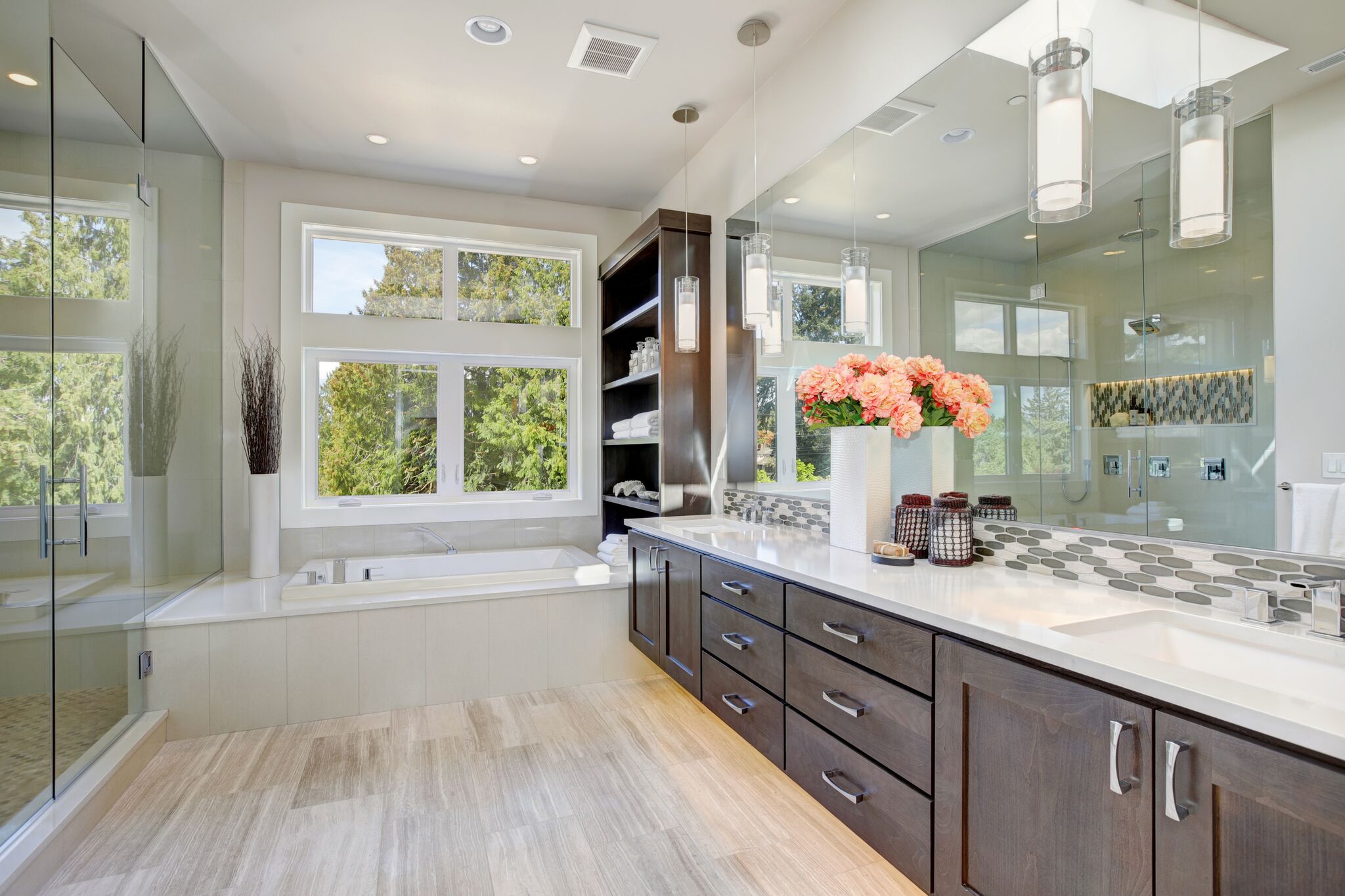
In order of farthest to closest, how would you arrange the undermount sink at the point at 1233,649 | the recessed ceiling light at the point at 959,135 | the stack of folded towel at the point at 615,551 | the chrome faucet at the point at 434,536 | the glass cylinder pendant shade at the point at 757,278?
the chrome faucet at the point at 434,536 → the stack of folded towel at the point at 615,551 → the glass cylinder pendant shade at the point at 757,278 → the recessed ceiling light at the point at 959,135 → the undermount sink at the point at 1233,649

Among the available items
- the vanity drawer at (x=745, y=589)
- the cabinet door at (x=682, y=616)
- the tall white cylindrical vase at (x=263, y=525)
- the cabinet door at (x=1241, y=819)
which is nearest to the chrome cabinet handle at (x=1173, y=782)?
the cabinet door at (x=1241, y=819)

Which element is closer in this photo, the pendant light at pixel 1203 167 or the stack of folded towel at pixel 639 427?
the pendant light at pixel 1203 167

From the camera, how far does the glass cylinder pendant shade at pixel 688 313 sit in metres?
2.88

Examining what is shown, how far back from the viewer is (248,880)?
1864mm

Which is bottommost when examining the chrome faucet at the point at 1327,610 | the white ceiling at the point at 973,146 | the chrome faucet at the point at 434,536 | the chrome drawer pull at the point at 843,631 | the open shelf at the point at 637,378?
the chrome faucet at the point at 434,536

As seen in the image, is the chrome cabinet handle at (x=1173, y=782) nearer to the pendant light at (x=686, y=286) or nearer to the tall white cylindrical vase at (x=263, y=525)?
the pendant light at (x=686, y=286)

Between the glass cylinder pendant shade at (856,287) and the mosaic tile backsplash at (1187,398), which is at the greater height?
the glass cylinder pendant shade at (856,287)

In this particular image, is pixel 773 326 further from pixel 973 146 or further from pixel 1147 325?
pixel 1147 325

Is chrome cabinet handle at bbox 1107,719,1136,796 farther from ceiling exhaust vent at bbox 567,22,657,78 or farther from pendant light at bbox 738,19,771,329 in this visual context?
ceiling exhaust vent at bbox 567,22,657,78

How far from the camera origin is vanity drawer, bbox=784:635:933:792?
140 cm

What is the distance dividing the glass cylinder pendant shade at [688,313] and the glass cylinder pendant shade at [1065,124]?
65.9 inches

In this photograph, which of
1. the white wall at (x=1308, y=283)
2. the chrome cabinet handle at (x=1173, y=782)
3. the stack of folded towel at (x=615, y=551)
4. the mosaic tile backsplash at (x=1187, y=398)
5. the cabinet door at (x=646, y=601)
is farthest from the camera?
the stack of folded towel at (x=615, y=551)

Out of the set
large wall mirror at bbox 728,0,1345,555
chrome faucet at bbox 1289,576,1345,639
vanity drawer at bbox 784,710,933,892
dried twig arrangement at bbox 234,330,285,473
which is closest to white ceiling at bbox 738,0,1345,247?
large wall mirror at bbox 728,0,1345,555

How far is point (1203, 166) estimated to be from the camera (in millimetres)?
1219
